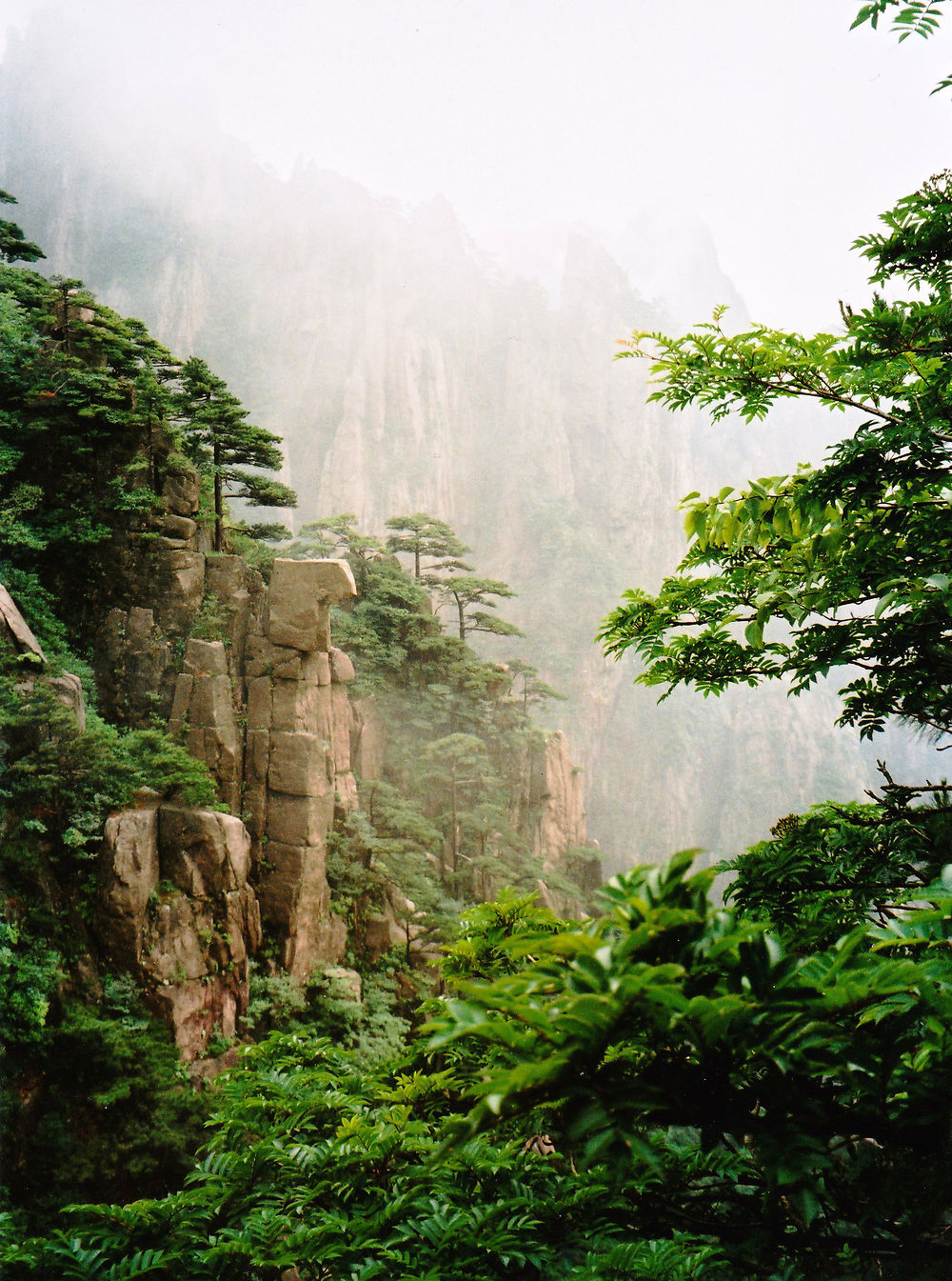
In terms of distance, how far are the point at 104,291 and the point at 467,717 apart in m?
6.95

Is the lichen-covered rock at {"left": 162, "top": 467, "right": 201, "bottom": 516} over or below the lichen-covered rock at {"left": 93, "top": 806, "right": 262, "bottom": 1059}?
over

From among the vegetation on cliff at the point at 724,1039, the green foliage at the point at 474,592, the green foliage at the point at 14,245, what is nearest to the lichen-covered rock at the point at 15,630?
the green foliage at the point at 14,245

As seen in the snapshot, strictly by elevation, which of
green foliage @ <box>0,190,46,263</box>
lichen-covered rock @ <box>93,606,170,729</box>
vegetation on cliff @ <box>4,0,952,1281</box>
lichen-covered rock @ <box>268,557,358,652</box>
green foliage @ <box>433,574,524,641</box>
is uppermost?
green foliage @ <box>0,190,46,263</box>

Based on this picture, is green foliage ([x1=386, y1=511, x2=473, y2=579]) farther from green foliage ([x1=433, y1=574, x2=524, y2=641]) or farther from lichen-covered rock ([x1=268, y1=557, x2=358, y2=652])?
lichen-covered rock ([x1=268, y1=557, x2=358, y2=652])

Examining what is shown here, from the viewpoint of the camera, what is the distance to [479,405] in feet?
39.9

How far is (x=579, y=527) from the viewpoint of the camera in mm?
11891

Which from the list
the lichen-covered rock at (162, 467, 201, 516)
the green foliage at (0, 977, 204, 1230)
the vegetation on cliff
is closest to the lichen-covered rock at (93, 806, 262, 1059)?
the green foliage at (0, 977, 204, 1230)

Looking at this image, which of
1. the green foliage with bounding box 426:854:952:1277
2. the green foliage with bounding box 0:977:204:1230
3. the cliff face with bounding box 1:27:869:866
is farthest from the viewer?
the cliff face with bounding box 1:27:869:866

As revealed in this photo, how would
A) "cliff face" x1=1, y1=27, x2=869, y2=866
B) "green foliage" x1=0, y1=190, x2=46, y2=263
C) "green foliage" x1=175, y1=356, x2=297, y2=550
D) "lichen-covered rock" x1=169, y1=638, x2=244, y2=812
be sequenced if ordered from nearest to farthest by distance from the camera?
1. "green foliage" x1=0, y1=190, x2=46, y2=263
2. "lichen-covered rock" x1=169, y1=638, x2=244, y2=812
3. "green foliage" x1=175, y1=356, x2=297, y2=550
4. "cliff face" x1=1, y1=27, x2=869, y2=866

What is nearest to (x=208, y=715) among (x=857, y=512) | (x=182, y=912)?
(x=182, y=912)

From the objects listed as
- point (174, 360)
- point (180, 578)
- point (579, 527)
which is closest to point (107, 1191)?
point (180, 578)

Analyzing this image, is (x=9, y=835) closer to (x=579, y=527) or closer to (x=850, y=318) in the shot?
(x=850, y=318)

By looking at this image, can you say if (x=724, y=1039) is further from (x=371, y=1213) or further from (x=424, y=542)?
(x=424, y=542)

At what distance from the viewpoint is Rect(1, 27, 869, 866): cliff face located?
344 inches
